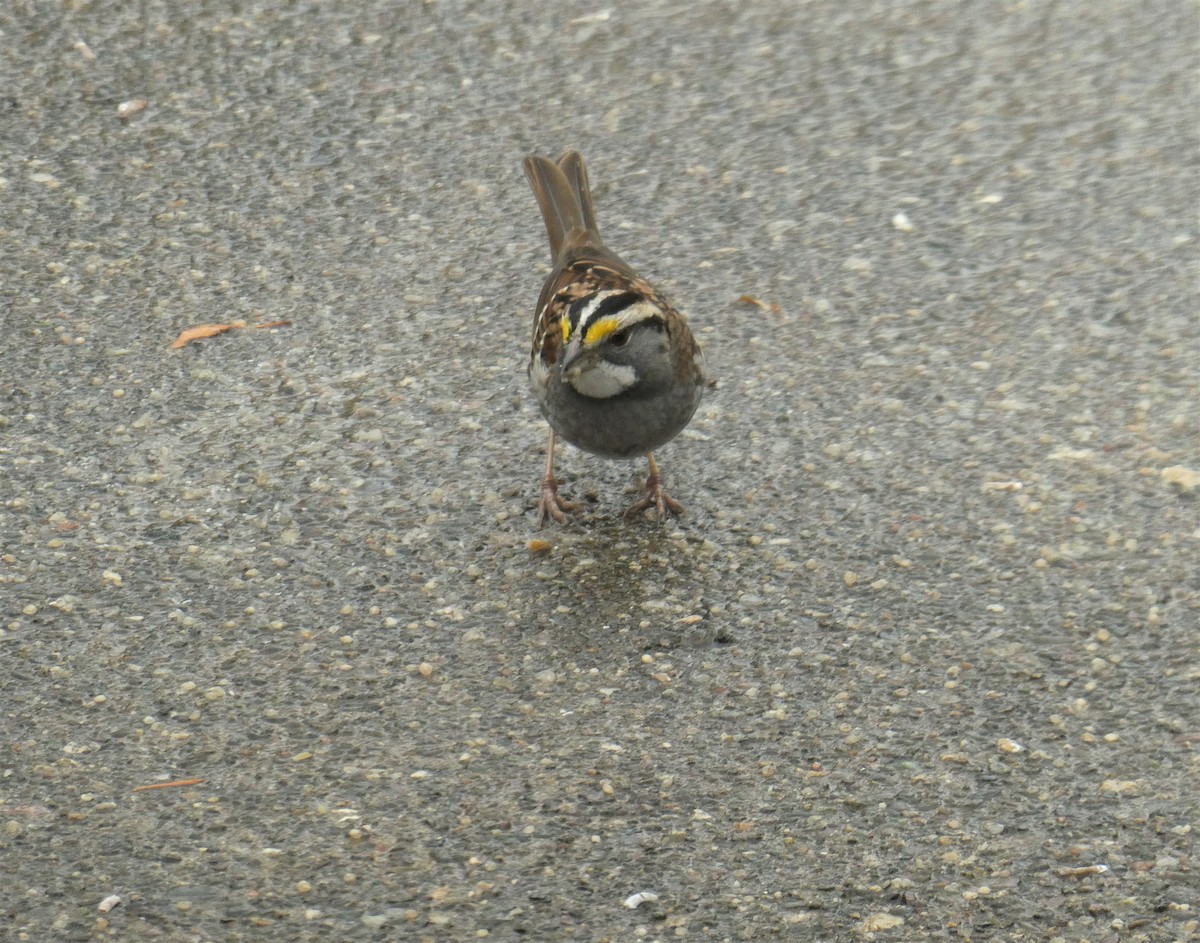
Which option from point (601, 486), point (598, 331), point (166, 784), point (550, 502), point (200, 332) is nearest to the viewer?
point (166, 784)

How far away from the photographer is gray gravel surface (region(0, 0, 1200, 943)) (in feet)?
12.7

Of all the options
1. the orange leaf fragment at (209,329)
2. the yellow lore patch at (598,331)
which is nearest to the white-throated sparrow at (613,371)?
the yellow lore patch at (598,331)

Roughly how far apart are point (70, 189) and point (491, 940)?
4045mm

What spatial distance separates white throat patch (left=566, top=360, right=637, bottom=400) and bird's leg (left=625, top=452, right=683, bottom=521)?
1.41ft

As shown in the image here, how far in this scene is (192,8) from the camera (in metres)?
7.54

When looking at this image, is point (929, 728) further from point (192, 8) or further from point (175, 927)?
point (192, 8)

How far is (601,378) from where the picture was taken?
184 inches

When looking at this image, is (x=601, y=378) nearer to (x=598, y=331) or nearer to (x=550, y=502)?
(x=598, y=331)

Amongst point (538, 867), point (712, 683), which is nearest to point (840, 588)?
point (712, 683)

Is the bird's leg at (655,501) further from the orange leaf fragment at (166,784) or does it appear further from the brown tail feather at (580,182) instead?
the orange leaf fragment at (166,784)

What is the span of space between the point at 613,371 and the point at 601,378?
0.14 feet

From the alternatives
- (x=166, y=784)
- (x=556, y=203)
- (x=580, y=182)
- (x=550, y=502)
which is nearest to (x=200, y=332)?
(x=556, y=203)

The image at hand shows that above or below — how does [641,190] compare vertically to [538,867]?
above

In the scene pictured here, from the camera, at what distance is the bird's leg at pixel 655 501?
5.08 m
